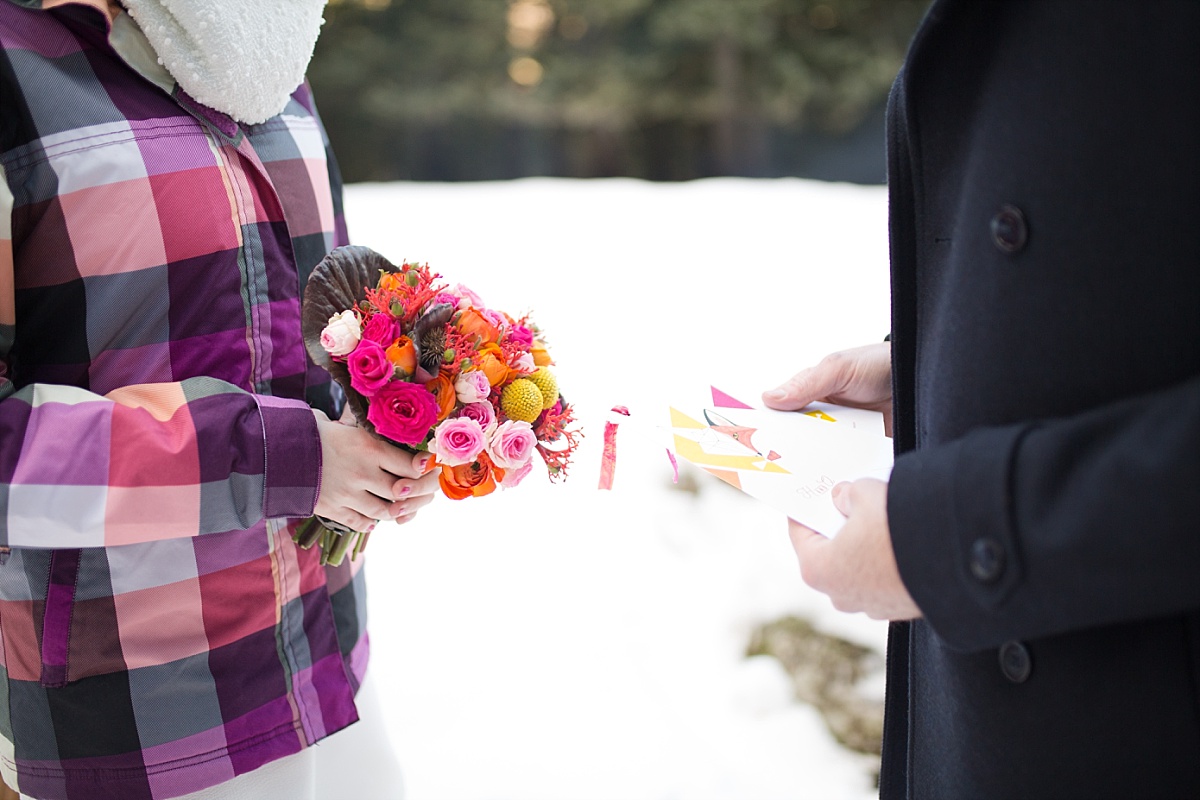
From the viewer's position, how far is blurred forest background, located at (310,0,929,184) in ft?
27.6

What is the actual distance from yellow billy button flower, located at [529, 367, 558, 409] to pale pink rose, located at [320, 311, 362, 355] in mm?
227

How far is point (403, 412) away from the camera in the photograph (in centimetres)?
98

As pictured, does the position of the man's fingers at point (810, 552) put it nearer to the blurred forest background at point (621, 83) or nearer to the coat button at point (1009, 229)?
the coat button at point (1009, 229)

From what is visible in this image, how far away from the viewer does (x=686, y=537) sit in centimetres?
279

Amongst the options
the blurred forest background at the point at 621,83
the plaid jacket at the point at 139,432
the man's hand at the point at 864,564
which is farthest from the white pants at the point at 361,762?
the blurred forest background at the point at 621,83

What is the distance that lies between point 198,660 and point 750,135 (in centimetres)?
831

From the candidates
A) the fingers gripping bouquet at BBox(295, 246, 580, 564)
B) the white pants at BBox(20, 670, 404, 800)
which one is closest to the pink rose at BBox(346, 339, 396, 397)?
the fingers gripping bouquet at BBox(295, 246, 580, 564)

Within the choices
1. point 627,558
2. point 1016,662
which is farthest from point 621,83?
point 1016,662

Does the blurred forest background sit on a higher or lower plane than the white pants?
higher

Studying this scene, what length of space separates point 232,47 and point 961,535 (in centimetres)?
92

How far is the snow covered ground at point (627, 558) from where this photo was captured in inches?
81.7

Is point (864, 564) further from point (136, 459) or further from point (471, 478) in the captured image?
point (136, 459)

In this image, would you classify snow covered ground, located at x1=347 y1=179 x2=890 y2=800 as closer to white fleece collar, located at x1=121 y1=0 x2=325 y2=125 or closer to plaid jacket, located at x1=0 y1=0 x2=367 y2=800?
plaid jacket, located at x1=0 y1=0 x2=367 y2=800

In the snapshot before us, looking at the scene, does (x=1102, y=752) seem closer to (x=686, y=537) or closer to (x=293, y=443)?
(x=293, y=443)
